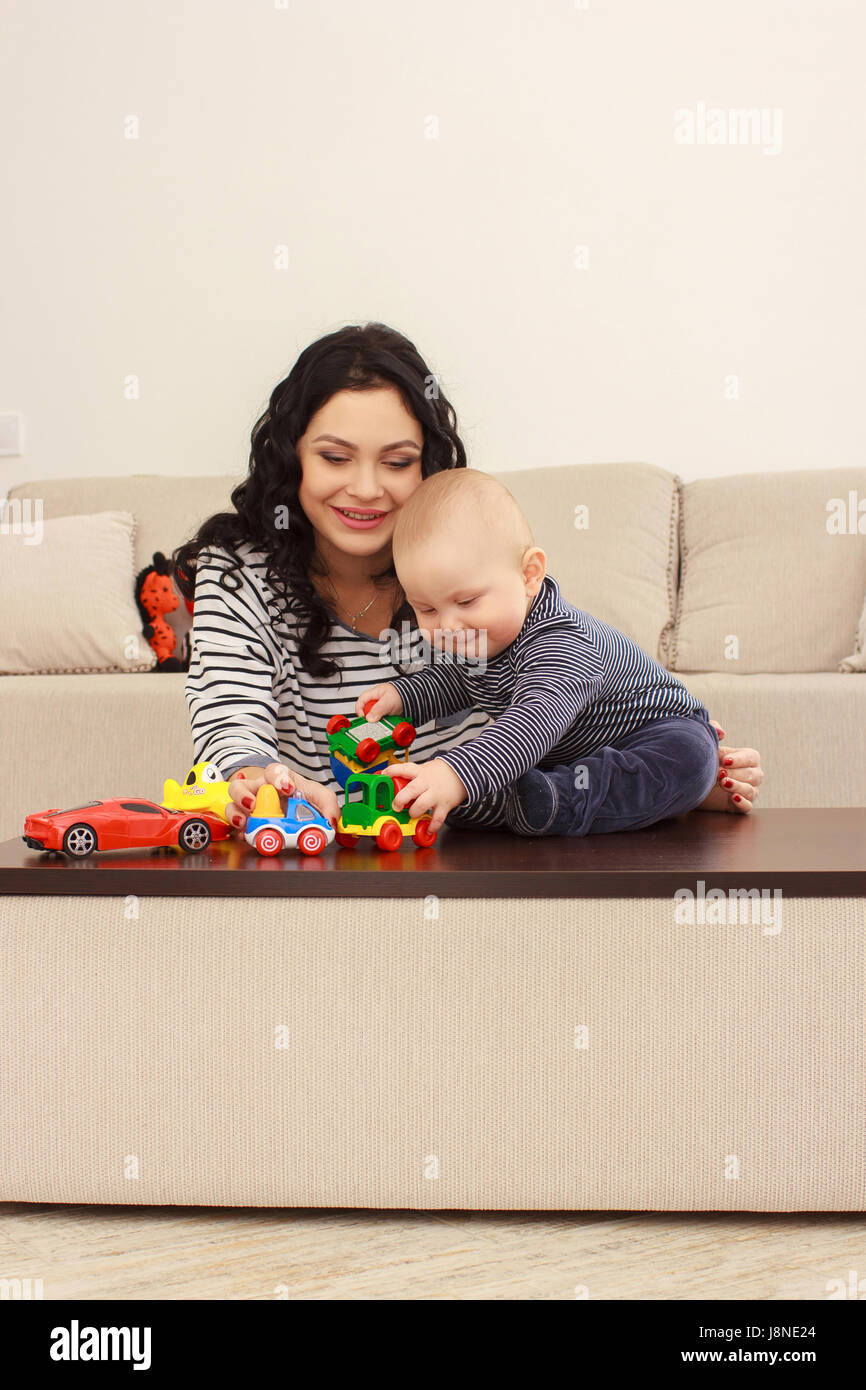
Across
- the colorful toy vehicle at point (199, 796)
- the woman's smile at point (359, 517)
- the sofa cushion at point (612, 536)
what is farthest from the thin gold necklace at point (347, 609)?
the sofa cushion at point (612, 536)

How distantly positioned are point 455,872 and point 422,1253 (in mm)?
292

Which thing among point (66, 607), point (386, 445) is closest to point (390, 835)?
point (386, 445)

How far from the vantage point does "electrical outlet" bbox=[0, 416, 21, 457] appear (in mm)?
2957

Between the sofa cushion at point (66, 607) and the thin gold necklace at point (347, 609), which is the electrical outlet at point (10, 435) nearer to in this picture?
the sofa cushion at point (66, 607)

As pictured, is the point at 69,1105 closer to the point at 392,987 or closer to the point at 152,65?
the point at 392,987

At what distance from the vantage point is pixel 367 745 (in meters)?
1.17

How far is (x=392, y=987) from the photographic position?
96 cm

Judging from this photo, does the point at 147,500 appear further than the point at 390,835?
Yes

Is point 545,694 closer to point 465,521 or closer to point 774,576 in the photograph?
point 465,521

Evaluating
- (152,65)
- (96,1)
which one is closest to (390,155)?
(152,65)

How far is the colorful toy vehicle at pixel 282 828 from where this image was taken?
104cm

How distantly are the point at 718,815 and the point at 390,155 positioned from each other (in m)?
2.09

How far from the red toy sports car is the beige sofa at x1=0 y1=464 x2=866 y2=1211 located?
66mm

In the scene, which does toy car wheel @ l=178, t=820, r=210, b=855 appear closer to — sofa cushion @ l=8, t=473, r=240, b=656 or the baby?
the baby
